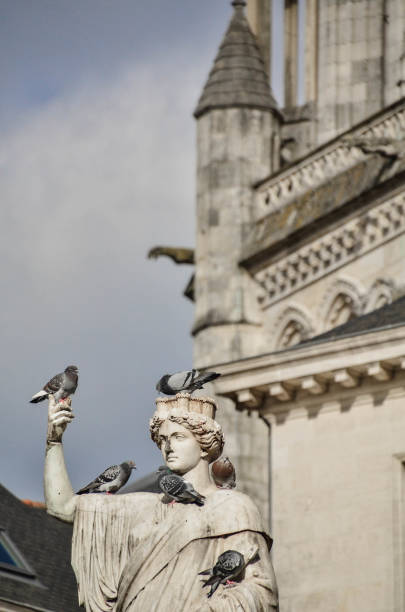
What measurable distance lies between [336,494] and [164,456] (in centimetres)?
1601

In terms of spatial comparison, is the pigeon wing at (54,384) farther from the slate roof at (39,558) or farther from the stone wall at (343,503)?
the slate roof at (39,558)

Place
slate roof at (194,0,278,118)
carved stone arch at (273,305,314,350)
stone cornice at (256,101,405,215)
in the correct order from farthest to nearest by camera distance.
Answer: slate roof at (194,0,278,118) < carved stone arch at (273,305,314,350) < stone cornice at (256,101,405,215)

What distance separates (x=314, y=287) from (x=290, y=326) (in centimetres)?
103

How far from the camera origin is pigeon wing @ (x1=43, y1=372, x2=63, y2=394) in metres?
9.62

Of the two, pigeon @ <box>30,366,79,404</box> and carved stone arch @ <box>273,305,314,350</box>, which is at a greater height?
carved stone arch @ <box>273,305,314,350</box>

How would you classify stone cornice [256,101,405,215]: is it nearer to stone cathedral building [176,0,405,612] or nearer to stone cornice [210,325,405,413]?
stone cathedral building [176,0,405,612]

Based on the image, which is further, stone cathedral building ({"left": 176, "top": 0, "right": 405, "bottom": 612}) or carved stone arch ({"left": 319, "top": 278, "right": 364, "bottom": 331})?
carved stone arch ({"left": 319, "top": 278, "right": 364, "bottom": 331})

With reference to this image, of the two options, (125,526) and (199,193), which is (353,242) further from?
(125,526)

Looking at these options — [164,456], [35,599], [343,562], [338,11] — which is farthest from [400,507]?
[338,11]

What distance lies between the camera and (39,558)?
3088cm

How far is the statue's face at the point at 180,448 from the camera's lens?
969 centimetres

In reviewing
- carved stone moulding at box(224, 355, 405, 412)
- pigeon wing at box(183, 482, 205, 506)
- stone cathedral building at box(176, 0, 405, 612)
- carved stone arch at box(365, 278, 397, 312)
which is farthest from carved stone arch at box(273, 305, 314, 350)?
pigeon wing at box(183, 482, 205, 506)

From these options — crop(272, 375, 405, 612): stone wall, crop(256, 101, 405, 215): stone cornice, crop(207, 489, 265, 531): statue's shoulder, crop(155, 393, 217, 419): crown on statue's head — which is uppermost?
crop(256, 101, 405, 215): stone cornice

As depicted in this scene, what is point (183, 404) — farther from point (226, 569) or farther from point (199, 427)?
point (226, 569)
